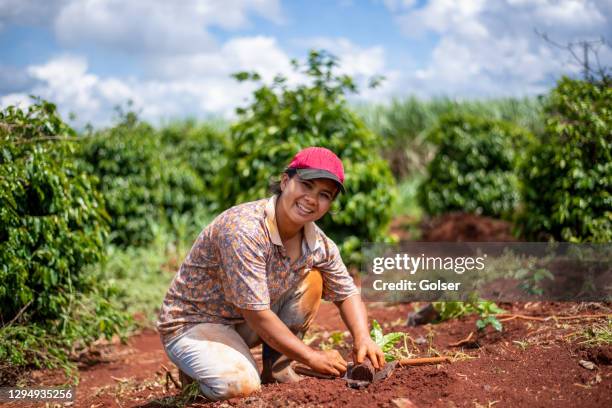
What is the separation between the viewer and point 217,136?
10.5m

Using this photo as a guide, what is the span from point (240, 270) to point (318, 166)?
0.63 m

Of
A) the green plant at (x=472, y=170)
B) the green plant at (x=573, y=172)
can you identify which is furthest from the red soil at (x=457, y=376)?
the green plant at (x=472, y=170)

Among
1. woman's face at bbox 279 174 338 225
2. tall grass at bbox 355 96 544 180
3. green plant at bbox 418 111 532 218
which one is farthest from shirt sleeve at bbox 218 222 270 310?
tall grass at bbox 355 96 544 180

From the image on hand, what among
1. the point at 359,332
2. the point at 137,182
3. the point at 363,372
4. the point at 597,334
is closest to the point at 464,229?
the point at 137,182

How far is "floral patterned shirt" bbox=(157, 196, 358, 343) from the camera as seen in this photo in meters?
3.00

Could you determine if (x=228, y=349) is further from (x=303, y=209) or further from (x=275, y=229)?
(x=303, y=209)

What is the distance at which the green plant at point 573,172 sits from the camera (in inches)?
213

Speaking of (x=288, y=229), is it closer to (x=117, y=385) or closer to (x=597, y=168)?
(x=117, y=385)

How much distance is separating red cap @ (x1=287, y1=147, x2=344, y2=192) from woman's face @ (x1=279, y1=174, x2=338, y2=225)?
46 millimetres

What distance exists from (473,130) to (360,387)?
657cm

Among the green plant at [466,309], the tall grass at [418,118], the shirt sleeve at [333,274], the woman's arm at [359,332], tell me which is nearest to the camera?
the woman's arm at [359,332]

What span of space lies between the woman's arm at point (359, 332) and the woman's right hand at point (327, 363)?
0.10 metres

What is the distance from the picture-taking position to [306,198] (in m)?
3.09

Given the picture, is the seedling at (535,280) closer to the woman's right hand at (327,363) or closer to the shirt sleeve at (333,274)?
the shirt sleeve at (333,274)
